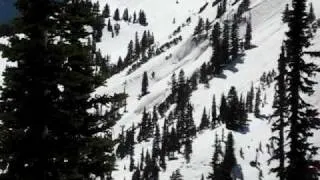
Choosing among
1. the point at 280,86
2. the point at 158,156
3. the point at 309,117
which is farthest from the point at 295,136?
the point at 158,156

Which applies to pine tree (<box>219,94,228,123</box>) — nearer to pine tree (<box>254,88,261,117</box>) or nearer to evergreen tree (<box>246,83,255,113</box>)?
evergreen tree (<box>246,83,255,113</box>)

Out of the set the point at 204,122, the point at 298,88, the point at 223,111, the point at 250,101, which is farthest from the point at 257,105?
the point at 298,88

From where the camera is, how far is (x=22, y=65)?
57.7 feet

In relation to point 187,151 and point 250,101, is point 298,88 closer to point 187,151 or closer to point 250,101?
point 187,151

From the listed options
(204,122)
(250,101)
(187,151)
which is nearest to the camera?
(187,151)

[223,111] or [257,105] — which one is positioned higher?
[257,105]

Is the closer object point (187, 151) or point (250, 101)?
point (187, 151)

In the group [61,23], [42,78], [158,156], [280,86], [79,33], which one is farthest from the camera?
[158,156]

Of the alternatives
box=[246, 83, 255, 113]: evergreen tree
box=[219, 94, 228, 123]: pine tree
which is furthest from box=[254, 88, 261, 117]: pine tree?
box=[219, 94, 228, 123]: pine tree

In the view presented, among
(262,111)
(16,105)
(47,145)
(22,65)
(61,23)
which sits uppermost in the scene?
(262,111)

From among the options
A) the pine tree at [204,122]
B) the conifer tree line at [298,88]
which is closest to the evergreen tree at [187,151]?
the pine tree at [204,122]

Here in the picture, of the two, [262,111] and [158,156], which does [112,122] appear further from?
[262,111]

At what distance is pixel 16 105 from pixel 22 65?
1251mm

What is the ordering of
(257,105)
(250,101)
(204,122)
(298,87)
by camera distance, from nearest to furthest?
1. (298,87)
2. (257,105)
3. (204,122)
4. (250,101)
